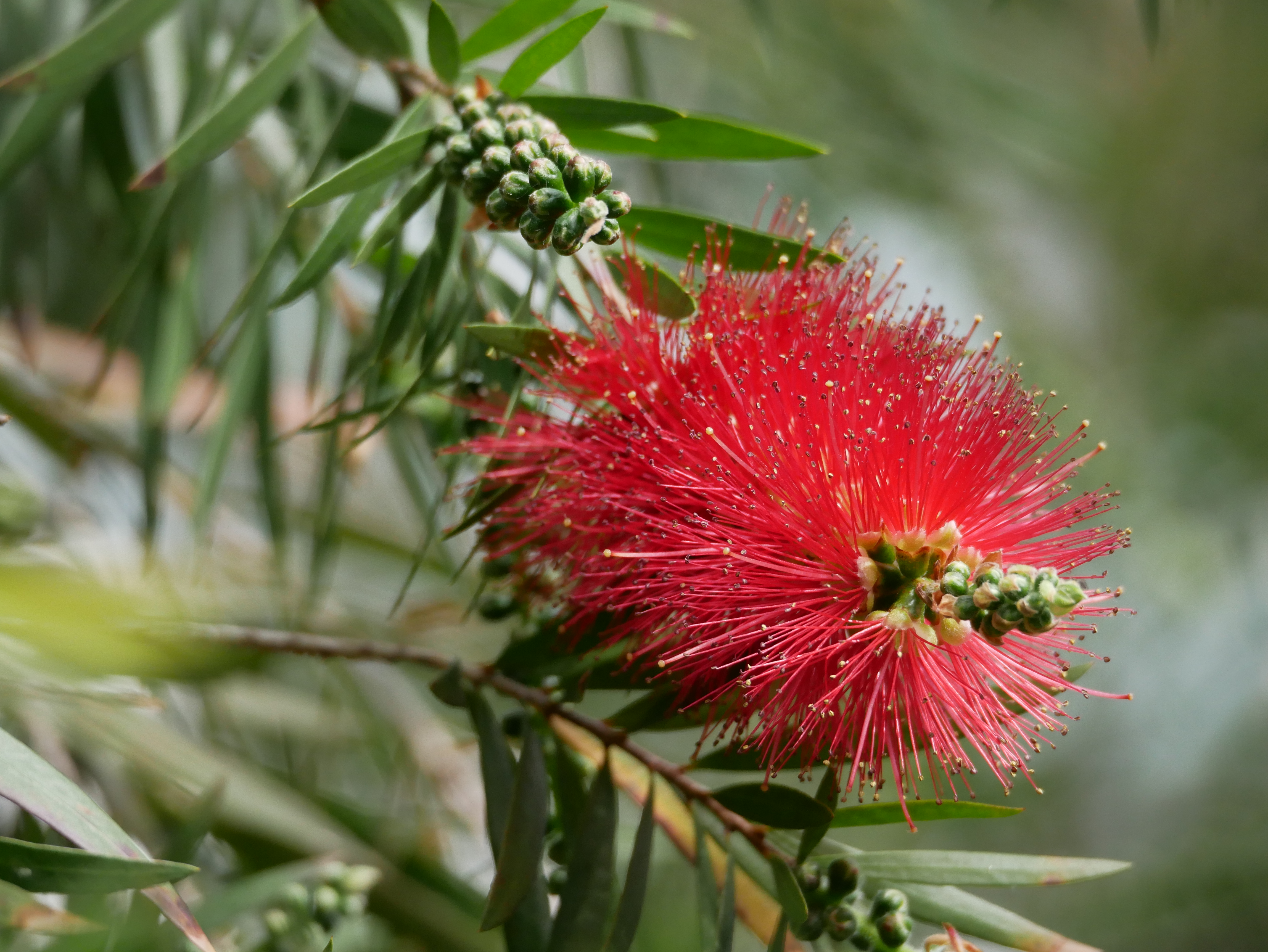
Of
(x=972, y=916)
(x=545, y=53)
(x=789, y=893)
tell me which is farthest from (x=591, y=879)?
(x=545, y=53)

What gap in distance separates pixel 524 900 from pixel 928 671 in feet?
1.05

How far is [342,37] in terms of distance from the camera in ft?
2.71

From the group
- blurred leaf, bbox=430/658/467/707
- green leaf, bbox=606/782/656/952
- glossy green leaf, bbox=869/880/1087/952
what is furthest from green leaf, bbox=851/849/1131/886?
blurred leaf, bbox=430/658/467/707

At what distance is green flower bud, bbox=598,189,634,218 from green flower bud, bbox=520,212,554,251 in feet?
0.12

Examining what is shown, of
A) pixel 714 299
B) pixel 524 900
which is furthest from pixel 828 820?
pixel 714 299

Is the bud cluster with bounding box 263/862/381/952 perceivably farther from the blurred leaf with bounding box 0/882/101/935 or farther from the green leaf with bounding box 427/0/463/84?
the green leaf with bounding box 427/0/463/84

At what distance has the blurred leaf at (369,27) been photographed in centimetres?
80

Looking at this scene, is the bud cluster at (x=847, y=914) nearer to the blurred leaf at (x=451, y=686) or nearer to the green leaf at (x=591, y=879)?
the green leaf at (x=591, y=879)

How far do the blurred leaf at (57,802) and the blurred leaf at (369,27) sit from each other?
577mm

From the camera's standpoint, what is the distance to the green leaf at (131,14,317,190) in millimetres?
757

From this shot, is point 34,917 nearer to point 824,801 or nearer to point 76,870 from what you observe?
point 76,870

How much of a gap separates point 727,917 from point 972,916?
0.54 feet

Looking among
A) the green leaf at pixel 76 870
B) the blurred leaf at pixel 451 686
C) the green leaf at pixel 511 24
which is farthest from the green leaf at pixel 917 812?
the green leaf at pixel 511 24

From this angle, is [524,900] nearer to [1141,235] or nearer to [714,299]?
[714,299]
